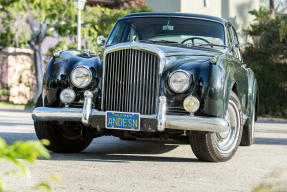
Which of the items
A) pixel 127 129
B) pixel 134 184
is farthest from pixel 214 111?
pixel 134 184

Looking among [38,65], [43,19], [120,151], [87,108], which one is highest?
[43,19]

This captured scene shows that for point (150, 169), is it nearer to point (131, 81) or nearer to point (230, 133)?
point (131, 81)

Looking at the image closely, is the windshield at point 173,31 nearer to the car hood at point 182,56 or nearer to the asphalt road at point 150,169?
the car hood at point 182,56

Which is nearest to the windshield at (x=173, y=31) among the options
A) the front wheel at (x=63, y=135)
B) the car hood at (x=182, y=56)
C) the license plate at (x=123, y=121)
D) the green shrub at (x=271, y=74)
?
the car hood at (x=182, y=56)

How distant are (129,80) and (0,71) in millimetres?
20596

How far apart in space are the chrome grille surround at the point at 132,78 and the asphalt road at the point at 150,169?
0.65 m

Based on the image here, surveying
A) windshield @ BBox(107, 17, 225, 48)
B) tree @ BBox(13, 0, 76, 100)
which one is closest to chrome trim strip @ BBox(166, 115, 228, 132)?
windshield @ BBox(107, 17, 225, 48)

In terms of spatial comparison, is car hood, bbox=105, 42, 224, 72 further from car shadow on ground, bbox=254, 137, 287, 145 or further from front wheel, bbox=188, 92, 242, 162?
car shadow on ground, bbox=254, 137, 287, 145

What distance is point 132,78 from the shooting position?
615cm

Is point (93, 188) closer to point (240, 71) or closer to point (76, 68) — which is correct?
point (76, 68)

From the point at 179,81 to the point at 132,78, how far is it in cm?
56

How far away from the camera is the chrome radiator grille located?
19.9ft

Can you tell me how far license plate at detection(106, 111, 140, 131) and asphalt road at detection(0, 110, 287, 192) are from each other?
1.37ft

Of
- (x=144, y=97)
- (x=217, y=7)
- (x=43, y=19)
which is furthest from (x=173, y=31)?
(x=217, y=7)
